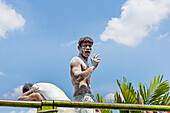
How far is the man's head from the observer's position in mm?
3871

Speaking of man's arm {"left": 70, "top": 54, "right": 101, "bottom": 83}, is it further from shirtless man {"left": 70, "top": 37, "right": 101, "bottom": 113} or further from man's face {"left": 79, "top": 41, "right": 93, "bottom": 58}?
man's face {"left": 79, "top": 41, "right": 93, "bottom": 58}

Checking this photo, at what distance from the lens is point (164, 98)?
9586 mm

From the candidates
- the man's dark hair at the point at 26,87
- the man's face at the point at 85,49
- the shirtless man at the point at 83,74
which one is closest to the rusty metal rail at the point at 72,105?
the shirtless man at the point at 83,74

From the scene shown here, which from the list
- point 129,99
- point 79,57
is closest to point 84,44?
point 79,57

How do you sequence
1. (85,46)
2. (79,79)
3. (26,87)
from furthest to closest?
(85,46) → (26,87) → (79,79)

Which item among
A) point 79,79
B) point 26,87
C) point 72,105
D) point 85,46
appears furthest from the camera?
point 85,46

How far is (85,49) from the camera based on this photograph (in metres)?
3.87

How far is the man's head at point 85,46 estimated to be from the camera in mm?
3871

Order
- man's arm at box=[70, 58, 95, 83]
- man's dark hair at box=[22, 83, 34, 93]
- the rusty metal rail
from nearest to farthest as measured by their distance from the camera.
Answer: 1. the rusty metal rail
2. man's arm at box=[70, 58, 95, 83]
3. man's dark hair at box=[22, 83, 34, 93]

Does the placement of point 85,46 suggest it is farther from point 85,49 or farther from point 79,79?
point 79,79

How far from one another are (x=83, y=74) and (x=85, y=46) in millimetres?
511

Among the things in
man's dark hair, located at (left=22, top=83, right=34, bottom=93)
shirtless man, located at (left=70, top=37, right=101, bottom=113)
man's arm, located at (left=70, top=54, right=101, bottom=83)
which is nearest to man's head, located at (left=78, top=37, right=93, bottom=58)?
shirtless man, located at (left=70, top=37, right=101, bottom=113)

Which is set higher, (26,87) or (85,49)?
(85,49)

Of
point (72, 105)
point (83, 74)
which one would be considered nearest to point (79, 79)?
point (83, 74)
